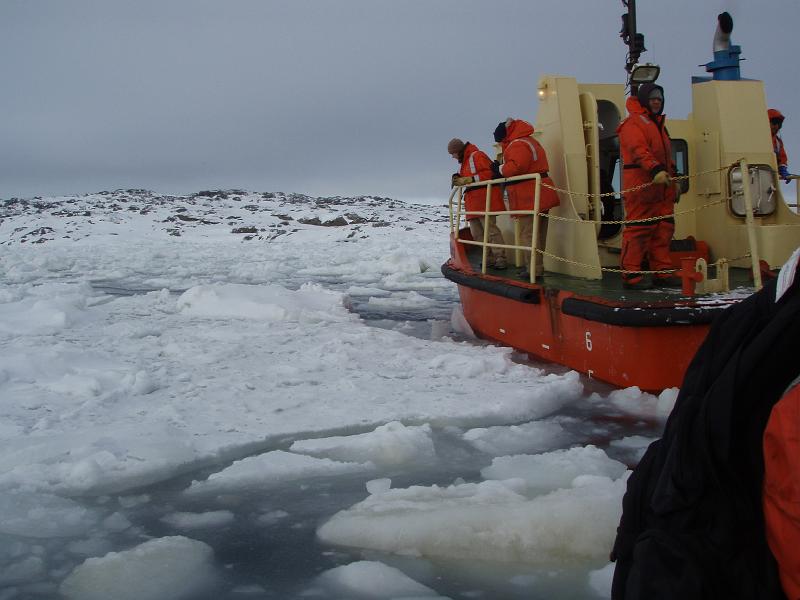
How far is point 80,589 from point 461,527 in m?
1.20

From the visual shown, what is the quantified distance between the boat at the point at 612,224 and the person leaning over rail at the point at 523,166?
131 millimetres

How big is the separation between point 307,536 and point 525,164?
11.3 ft

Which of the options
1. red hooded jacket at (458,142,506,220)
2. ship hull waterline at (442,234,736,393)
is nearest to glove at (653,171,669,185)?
ship hull waterline at (442,234,736,393)

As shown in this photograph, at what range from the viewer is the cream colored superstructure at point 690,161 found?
203 inches

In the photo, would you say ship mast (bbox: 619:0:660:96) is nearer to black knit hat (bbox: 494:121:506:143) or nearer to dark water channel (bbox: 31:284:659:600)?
black knit hat (bbox: 494:121:506:143)

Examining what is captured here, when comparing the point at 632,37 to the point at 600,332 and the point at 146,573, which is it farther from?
the point at 146,573

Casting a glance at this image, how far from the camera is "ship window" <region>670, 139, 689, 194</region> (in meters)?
5.52

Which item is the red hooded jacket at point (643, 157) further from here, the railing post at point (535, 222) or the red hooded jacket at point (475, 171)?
the red hooded jacket at point (475, 171)

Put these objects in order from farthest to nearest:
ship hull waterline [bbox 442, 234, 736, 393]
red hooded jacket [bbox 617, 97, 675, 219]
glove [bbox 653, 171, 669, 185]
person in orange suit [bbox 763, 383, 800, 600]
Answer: red hooded jacket [bbox 617, 97, 675, 219] → glove [bbox 653, 171, 669, 185] → ship hull waterline [bbox 442, 234, 736, 393] → person in orange suit [bbox 763, 383, 800, 600]

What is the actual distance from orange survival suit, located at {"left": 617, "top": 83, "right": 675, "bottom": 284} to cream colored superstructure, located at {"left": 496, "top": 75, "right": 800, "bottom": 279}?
1.26 ft

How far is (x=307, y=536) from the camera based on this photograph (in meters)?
2.48

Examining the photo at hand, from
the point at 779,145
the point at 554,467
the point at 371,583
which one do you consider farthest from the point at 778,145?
the point at 371,583

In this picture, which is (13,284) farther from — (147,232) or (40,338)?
(147,232)

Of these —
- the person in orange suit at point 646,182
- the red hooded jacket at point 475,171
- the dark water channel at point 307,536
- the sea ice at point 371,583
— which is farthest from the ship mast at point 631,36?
the sea ice at point 371,583
